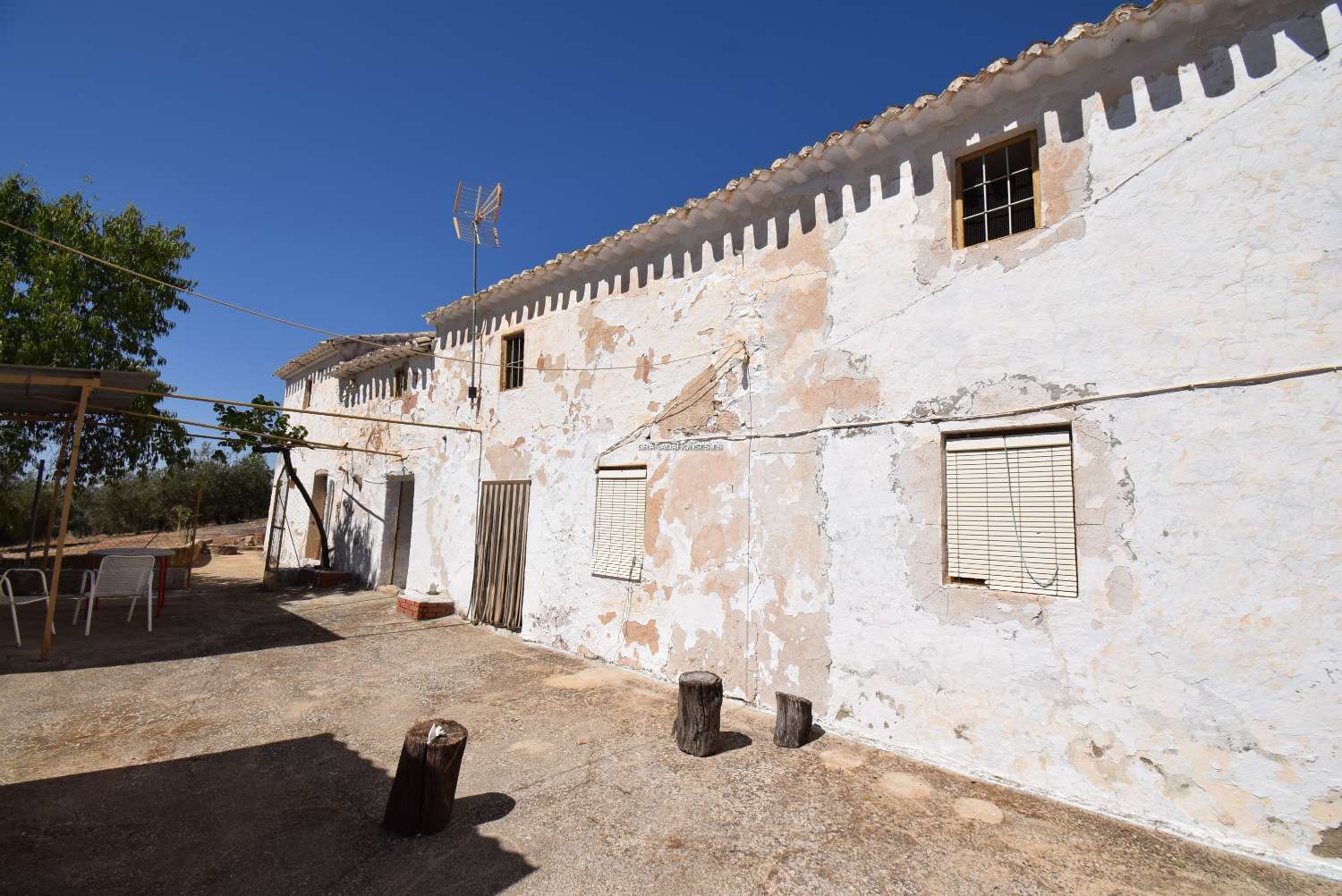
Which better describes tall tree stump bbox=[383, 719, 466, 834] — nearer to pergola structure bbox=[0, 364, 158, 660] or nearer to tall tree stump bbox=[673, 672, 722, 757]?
tall tree stump bbox=[673, 672, 722, 757]

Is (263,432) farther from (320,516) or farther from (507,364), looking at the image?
(507,364)

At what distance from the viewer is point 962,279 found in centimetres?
488

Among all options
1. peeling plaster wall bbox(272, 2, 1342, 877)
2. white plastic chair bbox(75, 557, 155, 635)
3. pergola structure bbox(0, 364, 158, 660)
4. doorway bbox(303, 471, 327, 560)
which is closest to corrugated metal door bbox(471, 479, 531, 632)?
peeling plaster wall bbox(272, 2, 1342, 877)

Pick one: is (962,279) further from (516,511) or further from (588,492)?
(516,511)

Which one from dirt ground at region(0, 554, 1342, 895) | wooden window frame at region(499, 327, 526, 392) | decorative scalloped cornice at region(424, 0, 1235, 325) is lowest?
dirt ground at region(0, 554, 1342, 895)

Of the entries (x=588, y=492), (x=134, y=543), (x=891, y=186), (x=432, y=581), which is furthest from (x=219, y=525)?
(x=891, y=186)

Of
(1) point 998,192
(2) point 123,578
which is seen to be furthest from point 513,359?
(1) point 998,192

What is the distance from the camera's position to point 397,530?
1224 cm

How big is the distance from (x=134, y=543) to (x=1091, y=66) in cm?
2567

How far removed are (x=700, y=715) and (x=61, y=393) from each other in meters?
8.46

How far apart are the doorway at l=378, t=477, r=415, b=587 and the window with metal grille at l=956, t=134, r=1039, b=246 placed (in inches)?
416

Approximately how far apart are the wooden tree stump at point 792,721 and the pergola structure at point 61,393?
6501 millimetres

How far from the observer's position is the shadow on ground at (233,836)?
3000 millimetres

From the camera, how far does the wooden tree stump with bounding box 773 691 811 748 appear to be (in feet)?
16.1
